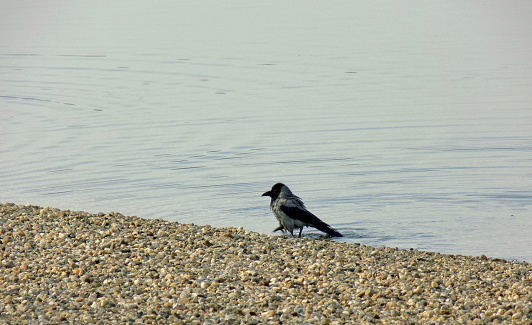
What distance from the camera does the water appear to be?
15633mm

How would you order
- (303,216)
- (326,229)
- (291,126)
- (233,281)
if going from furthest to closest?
(291,126) < (326,229) < (303,216) < (233,281)

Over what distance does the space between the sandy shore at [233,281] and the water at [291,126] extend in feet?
8.63

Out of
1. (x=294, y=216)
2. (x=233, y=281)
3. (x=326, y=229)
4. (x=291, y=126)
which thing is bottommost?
(x=233, y=281)

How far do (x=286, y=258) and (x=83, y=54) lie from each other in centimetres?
3165

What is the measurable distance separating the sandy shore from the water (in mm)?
2631

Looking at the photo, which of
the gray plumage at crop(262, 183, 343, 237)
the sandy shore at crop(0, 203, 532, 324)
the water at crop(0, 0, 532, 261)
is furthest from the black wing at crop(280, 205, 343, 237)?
the sandy shore at crop(0, 203, 532, 324)

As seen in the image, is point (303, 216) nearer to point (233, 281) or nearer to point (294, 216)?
point (294, 216)

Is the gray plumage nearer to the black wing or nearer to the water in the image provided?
the black wing

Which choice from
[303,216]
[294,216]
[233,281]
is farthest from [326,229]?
[233,281]

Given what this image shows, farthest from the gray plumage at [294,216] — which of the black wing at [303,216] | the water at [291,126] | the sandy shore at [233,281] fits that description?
the sandy shore at [233,281]

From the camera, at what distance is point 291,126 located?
23203mm

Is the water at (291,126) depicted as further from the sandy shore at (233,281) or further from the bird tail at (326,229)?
the sandy shore at (233,281)

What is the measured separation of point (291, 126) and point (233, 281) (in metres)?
14.2

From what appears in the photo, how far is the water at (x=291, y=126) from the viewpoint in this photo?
615 inches
